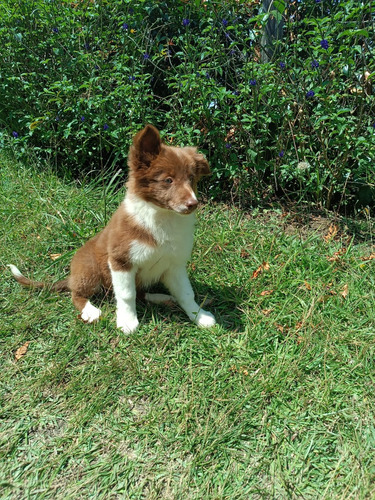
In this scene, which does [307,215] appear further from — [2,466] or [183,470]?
[2,466]

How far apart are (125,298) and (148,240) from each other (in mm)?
486

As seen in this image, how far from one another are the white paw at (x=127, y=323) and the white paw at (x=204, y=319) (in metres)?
0.46

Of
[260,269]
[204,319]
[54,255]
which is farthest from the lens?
[54,255]

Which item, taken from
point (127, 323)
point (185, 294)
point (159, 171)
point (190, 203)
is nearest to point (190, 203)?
point (190, 203)

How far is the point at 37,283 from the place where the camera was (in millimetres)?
3738

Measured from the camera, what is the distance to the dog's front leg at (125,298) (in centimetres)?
322

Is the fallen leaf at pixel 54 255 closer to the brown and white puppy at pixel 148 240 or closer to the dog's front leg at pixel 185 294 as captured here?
the brown and white puppy at pixel 148 240

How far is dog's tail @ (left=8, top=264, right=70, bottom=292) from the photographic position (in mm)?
3711

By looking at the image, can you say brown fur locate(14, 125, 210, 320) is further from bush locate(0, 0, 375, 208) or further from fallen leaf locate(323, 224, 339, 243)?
fallen leaf locate(323, 224, 339, 243)

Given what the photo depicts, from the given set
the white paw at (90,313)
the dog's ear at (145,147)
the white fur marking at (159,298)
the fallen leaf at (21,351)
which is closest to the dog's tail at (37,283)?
the white paw at (90,313)

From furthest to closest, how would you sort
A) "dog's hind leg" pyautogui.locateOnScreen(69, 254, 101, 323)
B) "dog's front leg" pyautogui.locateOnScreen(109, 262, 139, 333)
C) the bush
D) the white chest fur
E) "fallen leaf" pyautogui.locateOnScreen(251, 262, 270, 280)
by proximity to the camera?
the bush, "fallen leaf" pyautogui.locateOnScreen(251, 262, 270, 280), "dog's hind leg" pyautogui.locateOnScreen(69, 254, 101, 323), "dog's front leg" pyautogui.locateOnScreen(109, 262, 139, 333), the white chest fur

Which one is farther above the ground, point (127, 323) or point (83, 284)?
point (83, 284)

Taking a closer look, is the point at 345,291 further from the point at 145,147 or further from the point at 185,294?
the point at 145,147

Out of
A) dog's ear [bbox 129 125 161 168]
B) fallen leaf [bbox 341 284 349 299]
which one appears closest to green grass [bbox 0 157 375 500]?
fallen leaf [bbox 341 284 349 299]
